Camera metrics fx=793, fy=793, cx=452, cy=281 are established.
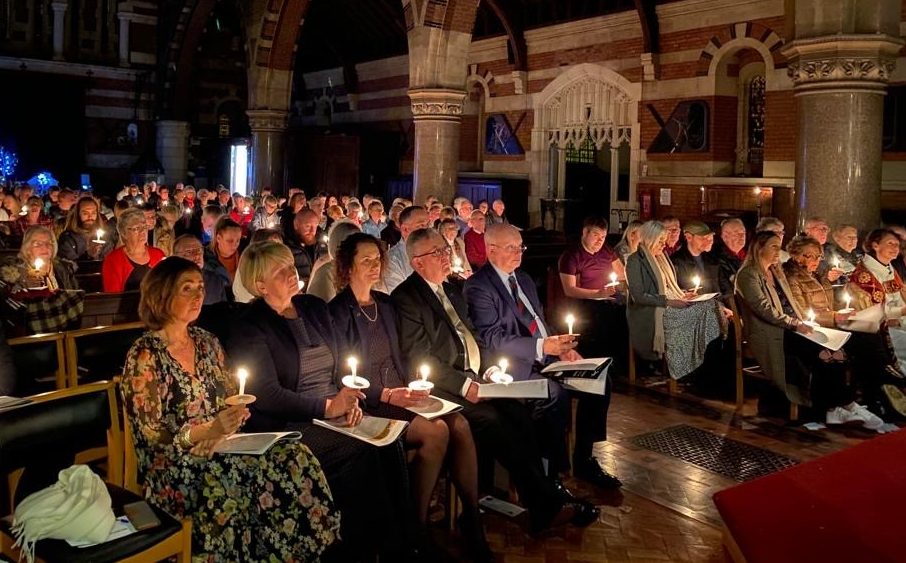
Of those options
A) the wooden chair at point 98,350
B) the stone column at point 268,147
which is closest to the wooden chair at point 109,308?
the wooden chair at point 98,350

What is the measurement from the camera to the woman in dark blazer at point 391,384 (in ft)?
11.6

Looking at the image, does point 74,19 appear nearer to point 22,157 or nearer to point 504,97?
point 22,157

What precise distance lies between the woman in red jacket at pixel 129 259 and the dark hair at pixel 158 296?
250cm

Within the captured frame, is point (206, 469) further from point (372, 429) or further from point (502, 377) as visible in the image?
point (502, 377)

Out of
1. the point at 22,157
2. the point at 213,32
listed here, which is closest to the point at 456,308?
the point at 22,157

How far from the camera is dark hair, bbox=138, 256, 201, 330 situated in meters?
3.10

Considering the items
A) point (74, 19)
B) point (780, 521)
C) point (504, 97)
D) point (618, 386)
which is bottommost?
point (618, 386)

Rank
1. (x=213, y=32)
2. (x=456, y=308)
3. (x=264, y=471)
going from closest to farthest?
(x=264, y=471), (x=456, y=308), (x=213, y=32)

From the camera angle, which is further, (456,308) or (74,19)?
(74,19)

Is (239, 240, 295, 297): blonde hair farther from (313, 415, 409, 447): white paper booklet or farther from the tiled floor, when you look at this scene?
the tiled floor

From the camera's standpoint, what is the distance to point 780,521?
1811 mm

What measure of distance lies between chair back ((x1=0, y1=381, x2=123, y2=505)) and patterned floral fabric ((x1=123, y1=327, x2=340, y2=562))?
0.51ft

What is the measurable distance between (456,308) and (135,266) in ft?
8.53

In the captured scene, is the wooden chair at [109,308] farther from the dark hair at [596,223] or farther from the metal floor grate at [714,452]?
the dark hair at [596,223]
